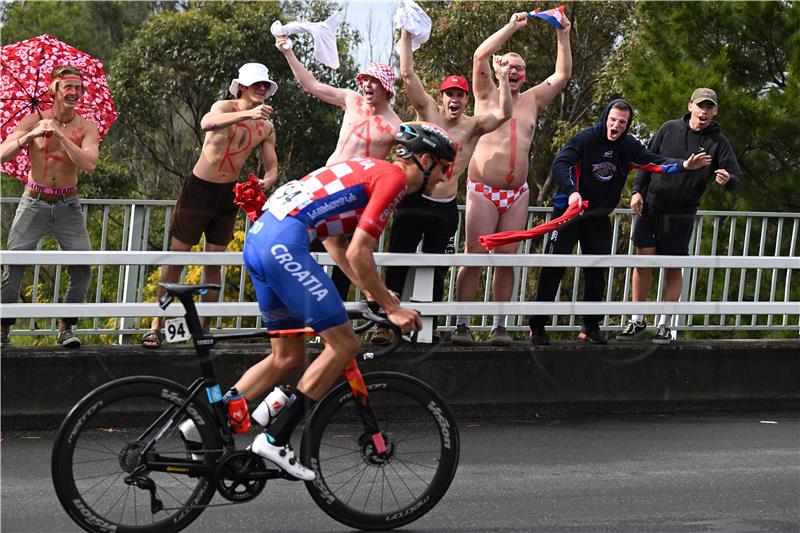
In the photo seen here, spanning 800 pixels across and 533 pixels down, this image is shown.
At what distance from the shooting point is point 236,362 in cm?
876

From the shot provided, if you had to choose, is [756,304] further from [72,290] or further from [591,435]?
[72,290]

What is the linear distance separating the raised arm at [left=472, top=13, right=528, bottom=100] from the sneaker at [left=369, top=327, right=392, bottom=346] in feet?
6.50

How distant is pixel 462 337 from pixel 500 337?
11.8 inches

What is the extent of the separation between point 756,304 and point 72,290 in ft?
17.0

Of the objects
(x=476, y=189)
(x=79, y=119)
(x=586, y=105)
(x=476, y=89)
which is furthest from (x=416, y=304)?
(x=586, y=105)

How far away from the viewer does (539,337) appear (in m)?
9.62

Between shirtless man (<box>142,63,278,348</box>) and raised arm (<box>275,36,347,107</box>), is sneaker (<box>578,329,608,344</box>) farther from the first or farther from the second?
shirtless man (<box>142,63,278,348</box>)

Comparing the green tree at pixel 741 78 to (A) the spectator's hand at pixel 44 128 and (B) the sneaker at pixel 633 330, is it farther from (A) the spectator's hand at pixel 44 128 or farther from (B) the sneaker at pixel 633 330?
(A) the spectator's hand at pixel 44 128

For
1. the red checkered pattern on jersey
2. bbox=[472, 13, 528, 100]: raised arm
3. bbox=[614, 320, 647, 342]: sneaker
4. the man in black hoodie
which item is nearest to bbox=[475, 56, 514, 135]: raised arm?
bbox=[472, 13, 528, 100]: raised arm

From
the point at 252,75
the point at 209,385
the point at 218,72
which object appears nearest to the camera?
the point at 209,385

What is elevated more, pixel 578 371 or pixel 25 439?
pixel 578 371

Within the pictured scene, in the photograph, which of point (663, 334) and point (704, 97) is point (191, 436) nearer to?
point (663, 334)

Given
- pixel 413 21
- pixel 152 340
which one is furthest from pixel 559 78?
pixel 152 340

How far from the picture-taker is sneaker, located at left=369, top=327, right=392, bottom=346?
920 cm
